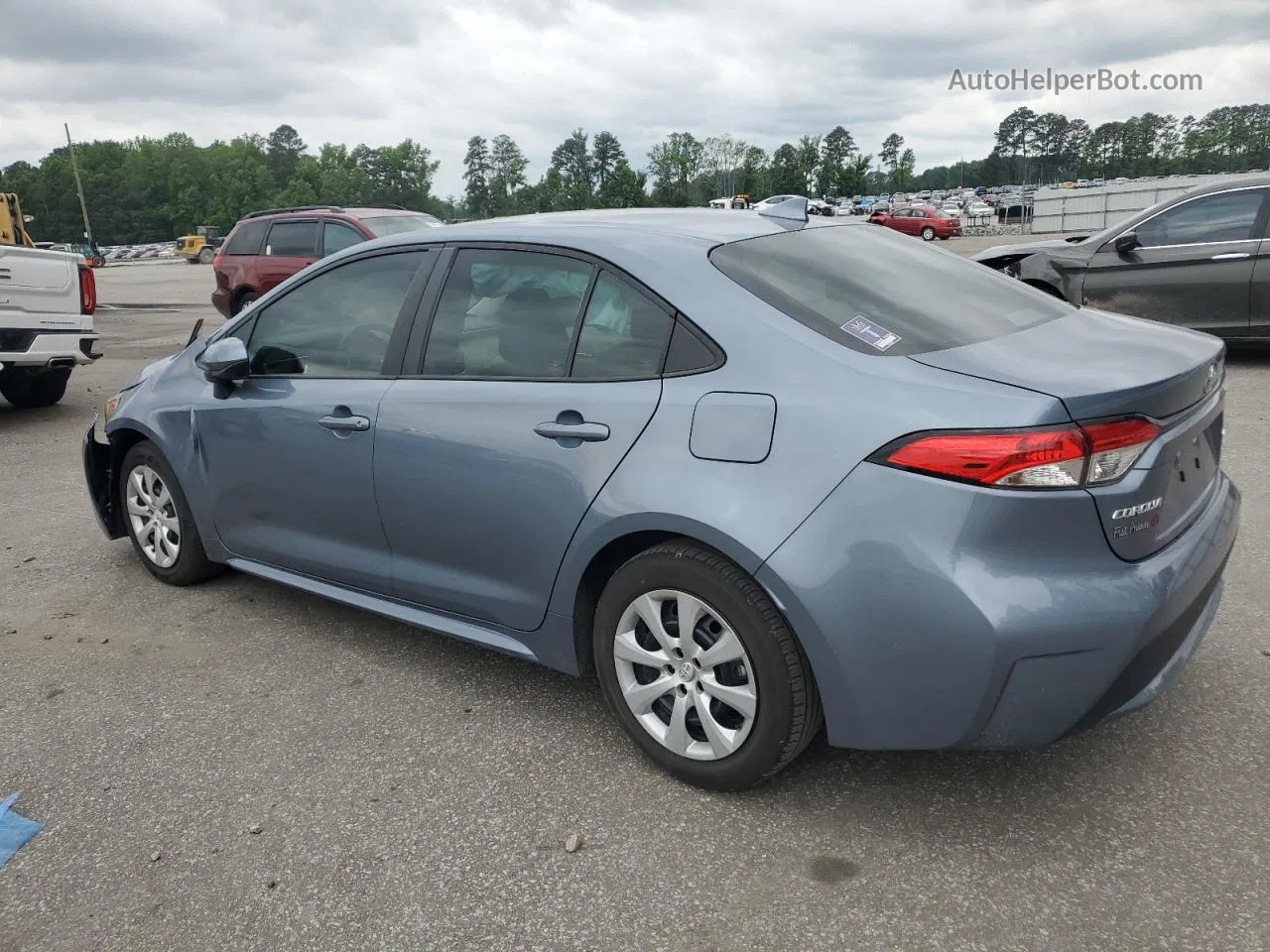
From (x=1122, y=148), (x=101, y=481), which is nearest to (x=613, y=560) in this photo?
(x=101, y=481)

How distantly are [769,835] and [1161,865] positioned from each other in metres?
0.92

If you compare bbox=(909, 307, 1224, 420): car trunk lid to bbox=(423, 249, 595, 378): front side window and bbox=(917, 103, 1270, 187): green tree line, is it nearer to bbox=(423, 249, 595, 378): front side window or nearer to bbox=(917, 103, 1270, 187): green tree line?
bbox=(423, 249, 595, 378): front side window

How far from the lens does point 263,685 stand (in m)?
3.62

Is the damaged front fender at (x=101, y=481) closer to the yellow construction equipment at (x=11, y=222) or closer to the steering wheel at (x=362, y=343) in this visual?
the steering wheel at (x=362, y=343)

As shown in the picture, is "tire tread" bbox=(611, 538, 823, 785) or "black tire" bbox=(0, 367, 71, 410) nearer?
"tire tread" bbox=(611, 538, 823, 785)

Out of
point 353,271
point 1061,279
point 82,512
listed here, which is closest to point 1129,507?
point 353,271

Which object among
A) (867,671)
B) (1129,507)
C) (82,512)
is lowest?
(82,512)

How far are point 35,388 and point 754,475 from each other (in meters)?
9.41

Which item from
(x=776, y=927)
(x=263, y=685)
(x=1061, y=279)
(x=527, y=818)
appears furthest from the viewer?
(x=1061, y=279)

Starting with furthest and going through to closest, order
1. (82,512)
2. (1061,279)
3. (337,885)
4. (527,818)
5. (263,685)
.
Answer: (1061,279) → (82,512) → (263,685) → (527,818) → (337,885)

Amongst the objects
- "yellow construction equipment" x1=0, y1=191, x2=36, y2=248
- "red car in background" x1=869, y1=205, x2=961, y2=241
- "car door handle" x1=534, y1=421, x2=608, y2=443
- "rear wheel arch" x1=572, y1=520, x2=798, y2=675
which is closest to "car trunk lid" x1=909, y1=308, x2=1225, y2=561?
"rear wheel arch" x1=572, y1=520, x2=798, y2=675

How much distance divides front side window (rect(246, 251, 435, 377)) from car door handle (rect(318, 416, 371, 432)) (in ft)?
0.60

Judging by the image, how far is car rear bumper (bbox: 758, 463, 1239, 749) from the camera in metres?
2.28

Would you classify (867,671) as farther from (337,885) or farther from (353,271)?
(353,271)
